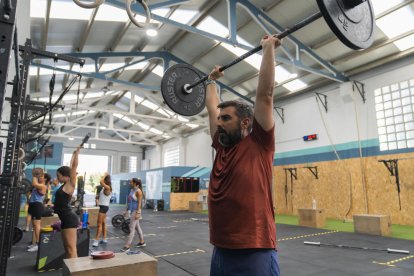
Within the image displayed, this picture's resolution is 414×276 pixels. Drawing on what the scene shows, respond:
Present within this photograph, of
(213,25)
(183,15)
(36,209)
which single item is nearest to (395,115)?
(213,25)

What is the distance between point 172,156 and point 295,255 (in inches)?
499

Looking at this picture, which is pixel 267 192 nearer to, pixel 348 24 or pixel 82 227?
pixel 348 24

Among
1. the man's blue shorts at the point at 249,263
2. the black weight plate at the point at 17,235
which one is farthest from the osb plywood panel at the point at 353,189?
the black weight plate at the point at 17,235

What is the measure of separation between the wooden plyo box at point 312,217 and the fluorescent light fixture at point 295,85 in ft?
12.4

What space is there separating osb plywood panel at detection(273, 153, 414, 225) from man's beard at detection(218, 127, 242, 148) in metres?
6.76

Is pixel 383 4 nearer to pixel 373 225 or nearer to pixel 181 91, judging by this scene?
pixel 373 225

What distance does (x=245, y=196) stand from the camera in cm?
101

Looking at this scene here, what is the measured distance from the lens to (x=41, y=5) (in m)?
5.24

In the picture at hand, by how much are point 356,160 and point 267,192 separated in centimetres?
729

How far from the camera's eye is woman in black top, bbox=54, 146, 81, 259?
2.81 metres

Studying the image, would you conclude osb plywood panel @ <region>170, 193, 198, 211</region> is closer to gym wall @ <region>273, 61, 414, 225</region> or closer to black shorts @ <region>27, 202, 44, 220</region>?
gym wall @ <region>273, 61, 414, 225</region>

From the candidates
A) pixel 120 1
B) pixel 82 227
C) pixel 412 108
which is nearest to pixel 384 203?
pixel 412 108

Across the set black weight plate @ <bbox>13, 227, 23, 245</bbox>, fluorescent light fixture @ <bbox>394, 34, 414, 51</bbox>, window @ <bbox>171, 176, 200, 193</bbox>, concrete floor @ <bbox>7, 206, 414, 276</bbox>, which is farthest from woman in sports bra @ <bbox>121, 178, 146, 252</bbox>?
window @ <bbox>171, 176, 200, 193</bbox>

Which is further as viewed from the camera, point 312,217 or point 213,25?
point 213,25
